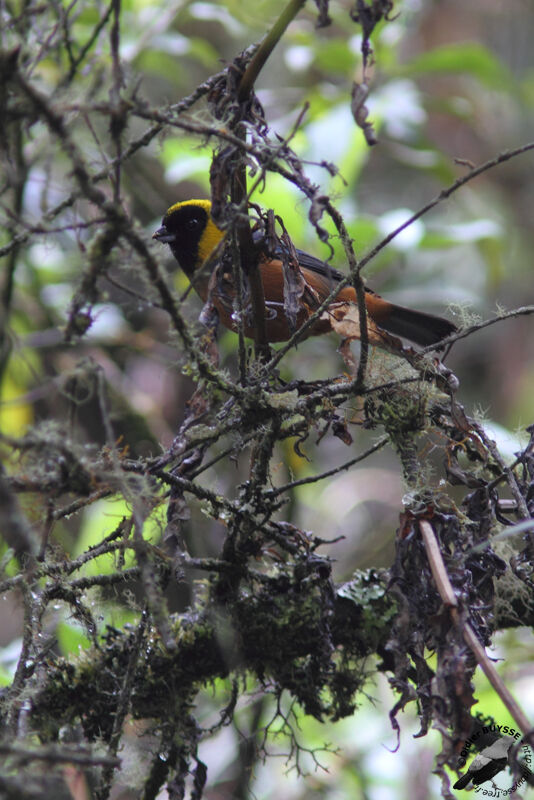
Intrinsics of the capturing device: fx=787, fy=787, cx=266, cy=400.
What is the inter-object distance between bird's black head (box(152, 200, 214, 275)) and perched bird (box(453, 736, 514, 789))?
2.40 metres

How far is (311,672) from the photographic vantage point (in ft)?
7.15

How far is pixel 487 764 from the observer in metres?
2.01

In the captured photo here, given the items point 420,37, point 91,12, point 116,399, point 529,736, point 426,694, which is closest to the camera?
point 529,736

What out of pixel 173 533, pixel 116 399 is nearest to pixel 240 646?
pixel 173 533

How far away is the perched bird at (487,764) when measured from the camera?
1974 millimetres

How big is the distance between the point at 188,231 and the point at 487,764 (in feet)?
8.50

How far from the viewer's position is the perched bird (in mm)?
1974

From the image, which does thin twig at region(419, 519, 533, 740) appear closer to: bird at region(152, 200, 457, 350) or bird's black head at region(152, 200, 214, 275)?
bird at region(152, 200, 457, 350)

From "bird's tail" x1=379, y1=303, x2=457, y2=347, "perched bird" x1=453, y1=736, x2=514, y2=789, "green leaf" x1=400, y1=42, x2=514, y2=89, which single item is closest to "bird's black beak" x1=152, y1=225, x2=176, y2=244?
"bird's tail" x1=379, y1=303, x2=457, y2=347

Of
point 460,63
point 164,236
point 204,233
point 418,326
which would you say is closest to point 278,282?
point 204,233

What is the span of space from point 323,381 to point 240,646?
Result: 76 centimetres

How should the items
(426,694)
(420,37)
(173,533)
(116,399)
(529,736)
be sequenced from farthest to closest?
(420,37)
(116,399)
(173,533)
(426,694)
(529,736)

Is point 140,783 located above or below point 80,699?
below

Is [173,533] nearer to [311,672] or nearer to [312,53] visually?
[311,672]
